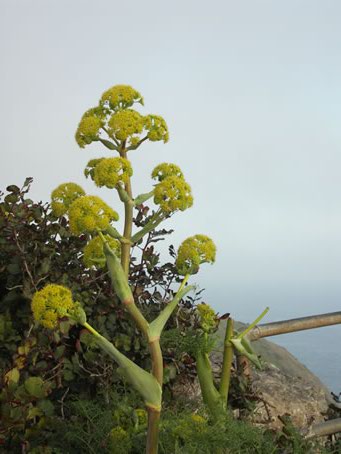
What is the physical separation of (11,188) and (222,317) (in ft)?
3.64

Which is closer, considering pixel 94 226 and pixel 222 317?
pixel 94 226

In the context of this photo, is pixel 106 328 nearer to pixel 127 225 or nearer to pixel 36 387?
pixel 36 387

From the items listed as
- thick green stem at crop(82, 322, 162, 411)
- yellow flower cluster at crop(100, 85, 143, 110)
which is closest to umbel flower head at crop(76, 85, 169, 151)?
yellow flower cluster at crop(100, 85, 143, 110)

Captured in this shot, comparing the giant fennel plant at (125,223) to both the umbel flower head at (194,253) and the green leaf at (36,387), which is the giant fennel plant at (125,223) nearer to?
the umbel flower head at (194,253)

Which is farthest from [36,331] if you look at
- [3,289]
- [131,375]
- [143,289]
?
[131,375]

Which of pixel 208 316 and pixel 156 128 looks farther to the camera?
pixel 208 316

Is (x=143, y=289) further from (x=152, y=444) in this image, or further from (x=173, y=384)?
(x=152, y=444)

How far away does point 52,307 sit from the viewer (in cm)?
201

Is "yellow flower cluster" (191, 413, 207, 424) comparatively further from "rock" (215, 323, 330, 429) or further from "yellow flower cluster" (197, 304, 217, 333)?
"rock" (215, 323, 330, 429)

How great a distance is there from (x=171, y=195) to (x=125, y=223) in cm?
19

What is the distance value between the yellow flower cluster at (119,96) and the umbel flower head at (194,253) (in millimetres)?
504

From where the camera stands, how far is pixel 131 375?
6.57 feet

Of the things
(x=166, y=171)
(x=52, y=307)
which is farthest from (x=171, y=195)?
(x=52, y=307)

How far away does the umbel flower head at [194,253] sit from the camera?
2248 millimetres
